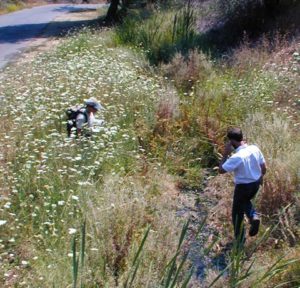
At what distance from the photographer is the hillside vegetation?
14.7ft

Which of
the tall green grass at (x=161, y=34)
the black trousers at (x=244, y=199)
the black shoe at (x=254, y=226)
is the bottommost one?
the black shoe at (x=254, y=226)

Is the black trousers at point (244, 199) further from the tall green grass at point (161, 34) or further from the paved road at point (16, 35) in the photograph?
the paved road at point (16, 35)

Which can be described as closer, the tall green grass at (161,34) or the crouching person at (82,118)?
the crouching person at (82,118)

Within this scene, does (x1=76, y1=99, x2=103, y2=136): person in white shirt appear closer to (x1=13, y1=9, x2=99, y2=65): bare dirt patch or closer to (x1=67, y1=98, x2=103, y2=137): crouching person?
(x1=67, y1=98, x2=103, y2=137): crouching person

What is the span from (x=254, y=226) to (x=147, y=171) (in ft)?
6.81

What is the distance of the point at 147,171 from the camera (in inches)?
278

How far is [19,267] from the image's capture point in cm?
453

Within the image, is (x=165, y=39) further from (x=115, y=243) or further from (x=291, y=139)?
(x=115, y=243)

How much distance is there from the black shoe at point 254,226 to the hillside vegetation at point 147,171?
18cm

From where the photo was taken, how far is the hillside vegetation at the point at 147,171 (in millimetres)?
4492

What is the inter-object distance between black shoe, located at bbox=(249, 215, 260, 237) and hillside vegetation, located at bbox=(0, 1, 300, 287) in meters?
0.18

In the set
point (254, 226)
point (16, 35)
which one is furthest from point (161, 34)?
point (16, 35)

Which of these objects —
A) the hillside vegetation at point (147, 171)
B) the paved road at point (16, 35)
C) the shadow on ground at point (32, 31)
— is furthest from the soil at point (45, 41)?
the hillside vegetation at point (147, 171)

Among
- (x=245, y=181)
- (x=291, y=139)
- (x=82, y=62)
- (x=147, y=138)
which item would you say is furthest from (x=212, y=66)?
(x=245, y=181)
